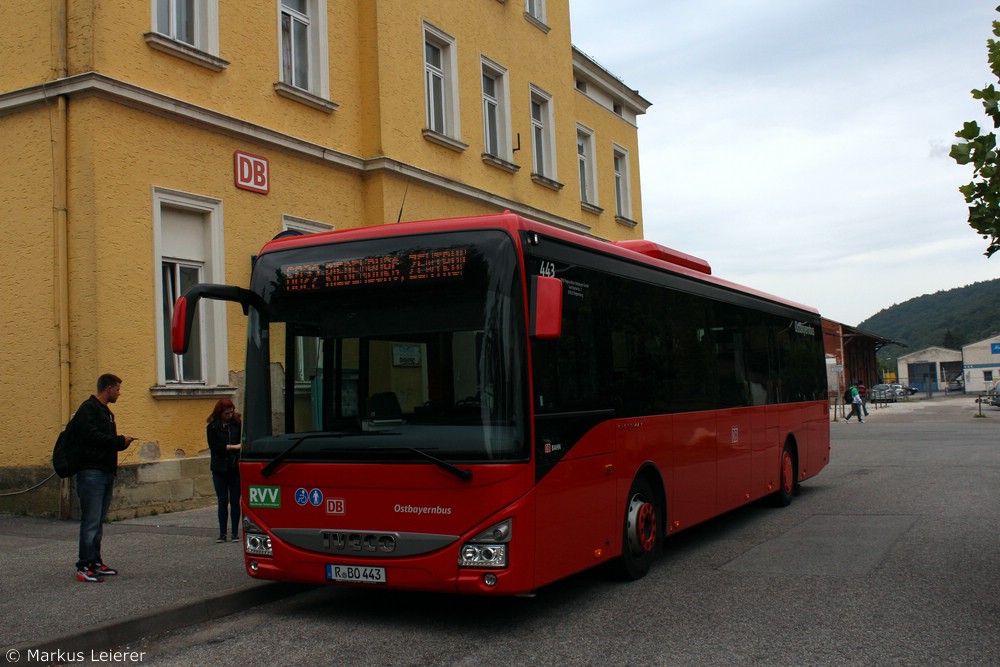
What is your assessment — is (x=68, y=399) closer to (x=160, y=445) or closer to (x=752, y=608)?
(x=160, y=445)

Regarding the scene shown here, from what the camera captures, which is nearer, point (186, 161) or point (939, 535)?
point (939, 535)

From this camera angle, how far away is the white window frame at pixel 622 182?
27672 mm

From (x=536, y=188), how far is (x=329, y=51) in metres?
6.90

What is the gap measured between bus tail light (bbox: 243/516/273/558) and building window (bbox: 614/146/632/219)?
Answer: 2148 cm

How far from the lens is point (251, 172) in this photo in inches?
554

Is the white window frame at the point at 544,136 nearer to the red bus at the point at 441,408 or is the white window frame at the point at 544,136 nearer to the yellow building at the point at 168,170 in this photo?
the yellow building at the point at 168,170

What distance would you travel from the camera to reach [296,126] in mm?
15031

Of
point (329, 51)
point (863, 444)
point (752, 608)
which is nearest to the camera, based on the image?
point (752, 608)

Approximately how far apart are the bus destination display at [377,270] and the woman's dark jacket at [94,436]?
2.11 metres

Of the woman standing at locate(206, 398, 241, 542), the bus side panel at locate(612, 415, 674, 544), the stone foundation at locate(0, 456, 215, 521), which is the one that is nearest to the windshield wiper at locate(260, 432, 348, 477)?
the bus side panel at locate(612, 415, 674, 544)

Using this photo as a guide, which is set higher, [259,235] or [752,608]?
[259,235]

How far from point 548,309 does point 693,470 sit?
392 centimetres

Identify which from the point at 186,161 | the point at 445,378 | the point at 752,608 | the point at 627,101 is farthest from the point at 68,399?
the point at 627,101

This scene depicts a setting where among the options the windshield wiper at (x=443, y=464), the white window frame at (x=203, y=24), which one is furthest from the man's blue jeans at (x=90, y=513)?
the white window frame at (x=203, y=24)
